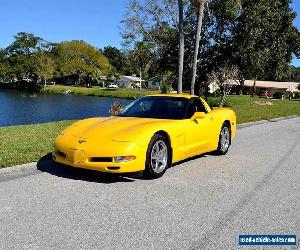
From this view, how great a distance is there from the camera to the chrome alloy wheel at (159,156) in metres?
6.97

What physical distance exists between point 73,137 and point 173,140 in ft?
5.65

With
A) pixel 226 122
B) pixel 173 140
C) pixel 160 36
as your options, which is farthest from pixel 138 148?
pixel 160 36

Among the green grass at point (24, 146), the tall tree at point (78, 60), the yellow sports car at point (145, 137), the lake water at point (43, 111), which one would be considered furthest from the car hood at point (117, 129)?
the tall tree at point (78, 60)

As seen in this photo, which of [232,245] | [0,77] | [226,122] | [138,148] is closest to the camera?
→ [232,245]

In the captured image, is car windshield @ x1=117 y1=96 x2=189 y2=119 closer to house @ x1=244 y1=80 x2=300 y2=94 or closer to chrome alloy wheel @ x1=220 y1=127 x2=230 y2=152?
chrome alloy wheel @ x1=220 y1=127 x2=230 y2=152

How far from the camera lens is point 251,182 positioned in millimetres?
6938

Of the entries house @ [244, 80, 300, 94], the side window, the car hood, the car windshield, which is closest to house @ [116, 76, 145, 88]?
house @ [244, 80, 300, 94]

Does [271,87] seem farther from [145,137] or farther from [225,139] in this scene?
[145,137]

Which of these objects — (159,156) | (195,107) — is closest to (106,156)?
(159,156)

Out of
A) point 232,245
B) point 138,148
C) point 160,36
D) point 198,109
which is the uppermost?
point 160,36

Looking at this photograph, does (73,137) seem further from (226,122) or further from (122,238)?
(226,122)

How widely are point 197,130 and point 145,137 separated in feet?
5.58

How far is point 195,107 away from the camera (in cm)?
862

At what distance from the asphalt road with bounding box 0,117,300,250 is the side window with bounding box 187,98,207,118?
1020 mm
